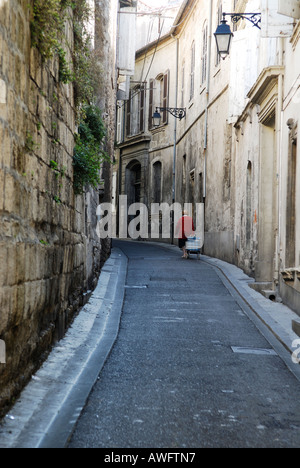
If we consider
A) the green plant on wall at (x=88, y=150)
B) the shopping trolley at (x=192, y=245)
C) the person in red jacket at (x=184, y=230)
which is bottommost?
the shopping trolley at (x=192, y=245)

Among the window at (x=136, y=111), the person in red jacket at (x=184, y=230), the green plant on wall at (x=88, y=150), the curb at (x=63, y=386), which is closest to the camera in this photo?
the curb at (x=63, y=386)

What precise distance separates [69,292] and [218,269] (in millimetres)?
8206

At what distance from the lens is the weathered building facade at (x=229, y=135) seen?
10109 mm

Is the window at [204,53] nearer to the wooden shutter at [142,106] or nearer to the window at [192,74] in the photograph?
the window at [192,74]

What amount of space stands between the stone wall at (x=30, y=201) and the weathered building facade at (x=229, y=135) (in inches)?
159

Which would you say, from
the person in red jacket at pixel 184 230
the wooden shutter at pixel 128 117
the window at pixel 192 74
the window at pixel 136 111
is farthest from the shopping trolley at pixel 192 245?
the wooden shutter at pixel 128 117

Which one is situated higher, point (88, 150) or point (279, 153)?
point (279, 153)

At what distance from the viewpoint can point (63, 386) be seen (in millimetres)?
5000

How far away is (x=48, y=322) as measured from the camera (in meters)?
5.83

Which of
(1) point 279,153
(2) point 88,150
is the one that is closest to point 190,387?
(2) point 88,150

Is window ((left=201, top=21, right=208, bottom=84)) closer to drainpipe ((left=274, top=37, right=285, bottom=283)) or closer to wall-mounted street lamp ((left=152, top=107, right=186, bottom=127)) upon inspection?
wall-mounted street lamp ((left=152, top=107, right=186, bottom=127))

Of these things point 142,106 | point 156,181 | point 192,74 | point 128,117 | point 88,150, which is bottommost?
point 88,150

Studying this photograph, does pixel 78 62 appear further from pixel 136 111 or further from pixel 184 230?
pixel 136 111

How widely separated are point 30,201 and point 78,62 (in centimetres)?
314
